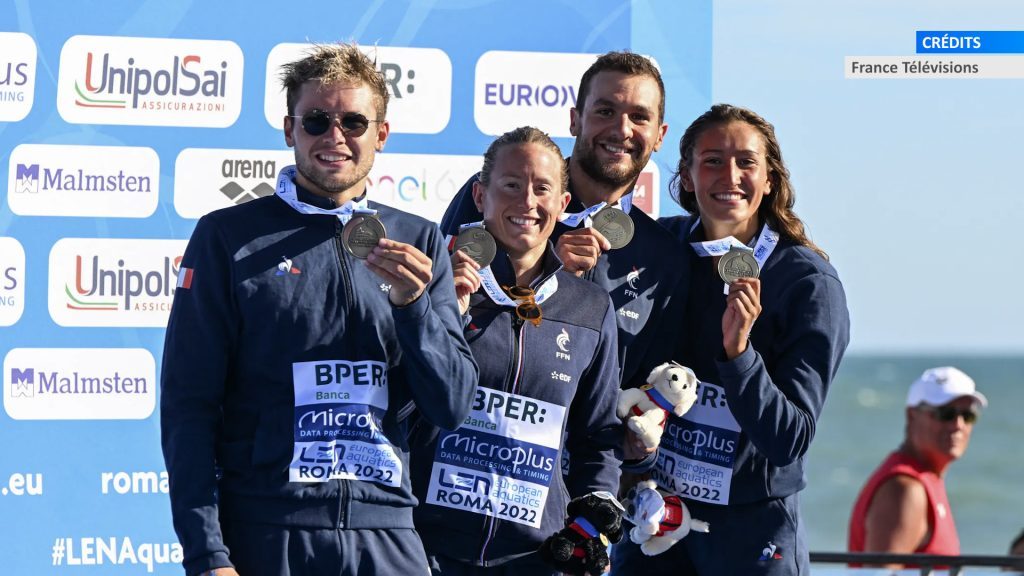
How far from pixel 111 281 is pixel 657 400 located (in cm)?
271

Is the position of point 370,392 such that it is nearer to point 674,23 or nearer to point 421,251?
point 421,251

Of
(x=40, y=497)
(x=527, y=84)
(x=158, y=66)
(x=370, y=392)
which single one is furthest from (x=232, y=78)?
(x=370, y=392)

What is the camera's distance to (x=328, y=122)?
2990 mm

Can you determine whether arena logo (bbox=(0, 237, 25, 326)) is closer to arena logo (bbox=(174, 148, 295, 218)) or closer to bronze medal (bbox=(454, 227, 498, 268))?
arena logo (bbox=(174, 148, 295, 218))

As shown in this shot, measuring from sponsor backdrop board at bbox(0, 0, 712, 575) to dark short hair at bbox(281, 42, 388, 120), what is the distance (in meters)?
2.30

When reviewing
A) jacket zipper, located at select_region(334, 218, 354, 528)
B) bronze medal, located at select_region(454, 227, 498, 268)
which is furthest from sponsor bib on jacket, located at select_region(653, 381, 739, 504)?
jacket zipper, located at select_region(334, 218, 354, 528)

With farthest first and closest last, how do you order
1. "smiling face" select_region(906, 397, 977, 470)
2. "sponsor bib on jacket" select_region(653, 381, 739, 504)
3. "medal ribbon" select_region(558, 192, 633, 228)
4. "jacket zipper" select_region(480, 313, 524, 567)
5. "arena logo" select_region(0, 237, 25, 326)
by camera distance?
1. "smiling face" select_region(906, 397, 977, 470)
2. "arena logo" select_region(0, 237, 25, 326)
3. "medal ribbon" select_region(558, 192, 633, 228)
4. "sponsor bib on jacket" select_region(653, 381, 739, 504)
5. "jacket zipper" select_region(480, 313, 524, 567)

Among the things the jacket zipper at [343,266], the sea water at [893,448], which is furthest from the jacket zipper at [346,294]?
the sea water at [893,448]

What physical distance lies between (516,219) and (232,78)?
2400 mm

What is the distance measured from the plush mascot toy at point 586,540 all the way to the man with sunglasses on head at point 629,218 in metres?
0.28

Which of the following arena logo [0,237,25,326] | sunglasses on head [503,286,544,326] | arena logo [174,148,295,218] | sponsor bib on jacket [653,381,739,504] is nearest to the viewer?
sunglasses on head [503,286,544,326]

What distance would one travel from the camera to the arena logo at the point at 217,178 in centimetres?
528

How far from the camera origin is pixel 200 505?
2.75 metres

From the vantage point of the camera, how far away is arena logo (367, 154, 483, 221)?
5.41m
